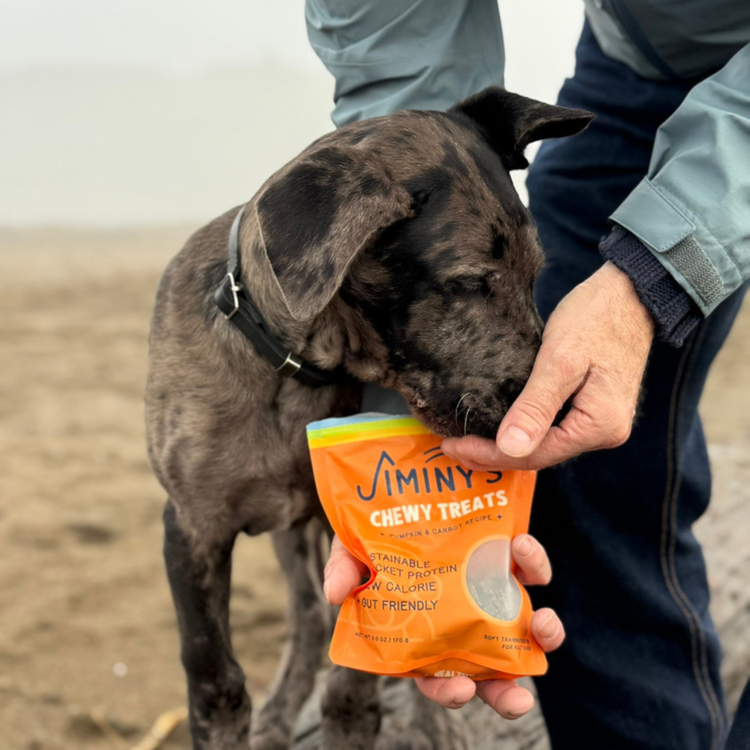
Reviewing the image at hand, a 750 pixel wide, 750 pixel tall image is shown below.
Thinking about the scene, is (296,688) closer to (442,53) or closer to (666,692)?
(666,692)

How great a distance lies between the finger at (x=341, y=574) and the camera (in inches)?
83.0

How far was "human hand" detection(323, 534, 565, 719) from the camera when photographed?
6.97 ft

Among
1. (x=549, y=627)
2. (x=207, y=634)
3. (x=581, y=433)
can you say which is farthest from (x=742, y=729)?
(x=207, y=634)

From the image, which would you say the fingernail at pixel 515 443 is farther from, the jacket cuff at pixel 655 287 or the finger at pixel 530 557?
the jacket cuff at pixel 655 287

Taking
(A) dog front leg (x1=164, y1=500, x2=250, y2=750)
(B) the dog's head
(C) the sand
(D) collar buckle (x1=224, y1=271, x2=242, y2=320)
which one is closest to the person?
(B) the dog's head

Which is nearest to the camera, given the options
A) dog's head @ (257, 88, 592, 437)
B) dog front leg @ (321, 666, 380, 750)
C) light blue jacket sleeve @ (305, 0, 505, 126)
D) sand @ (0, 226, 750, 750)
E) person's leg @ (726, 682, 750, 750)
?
dog's head @ (257, 88, 592, 437)

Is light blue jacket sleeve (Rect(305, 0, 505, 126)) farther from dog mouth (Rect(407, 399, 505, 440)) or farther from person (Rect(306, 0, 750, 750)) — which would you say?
dog mouth (Rect(407, 399, 505, 440))

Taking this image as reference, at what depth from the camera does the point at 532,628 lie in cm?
217

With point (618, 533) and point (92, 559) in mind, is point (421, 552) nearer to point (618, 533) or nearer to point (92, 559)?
point (618, 533)

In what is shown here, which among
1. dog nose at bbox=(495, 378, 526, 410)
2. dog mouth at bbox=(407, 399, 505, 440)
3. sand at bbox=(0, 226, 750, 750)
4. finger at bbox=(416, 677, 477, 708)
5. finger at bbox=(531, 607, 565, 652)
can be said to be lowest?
sand at bbox=(0, 226, 750, 750)

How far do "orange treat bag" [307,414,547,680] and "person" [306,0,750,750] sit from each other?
0.26ft

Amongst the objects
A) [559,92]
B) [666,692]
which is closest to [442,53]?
[559,92]

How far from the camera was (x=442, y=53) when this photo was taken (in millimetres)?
2664

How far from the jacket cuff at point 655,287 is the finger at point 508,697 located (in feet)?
3.02
